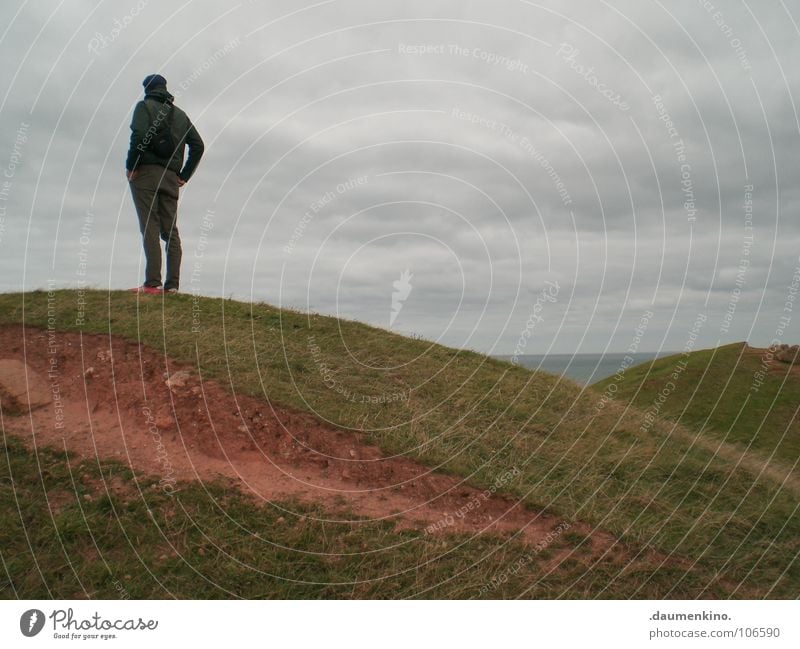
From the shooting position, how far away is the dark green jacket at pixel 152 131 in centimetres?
1154

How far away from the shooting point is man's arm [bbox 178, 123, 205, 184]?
1274 centimetres

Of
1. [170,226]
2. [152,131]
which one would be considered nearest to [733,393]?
[170,226]

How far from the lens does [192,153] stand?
1281cm

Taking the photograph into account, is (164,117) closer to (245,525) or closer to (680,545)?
(245,525)

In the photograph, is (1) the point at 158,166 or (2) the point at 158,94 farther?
(1) the point at 158,166

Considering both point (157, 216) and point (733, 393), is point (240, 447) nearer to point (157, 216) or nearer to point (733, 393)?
point (157, 216)

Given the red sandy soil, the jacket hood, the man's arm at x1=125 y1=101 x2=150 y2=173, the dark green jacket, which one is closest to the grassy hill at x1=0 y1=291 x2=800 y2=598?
the red sandy soil

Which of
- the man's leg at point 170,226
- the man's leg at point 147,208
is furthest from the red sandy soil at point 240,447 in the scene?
the man's leg at point 170,226

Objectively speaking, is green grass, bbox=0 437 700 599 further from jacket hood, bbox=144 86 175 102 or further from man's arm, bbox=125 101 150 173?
jacket hood, bbox=144 86 175 102

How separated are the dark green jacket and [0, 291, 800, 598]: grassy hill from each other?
9.21ft

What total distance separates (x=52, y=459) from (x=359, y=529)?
3969 millimetres

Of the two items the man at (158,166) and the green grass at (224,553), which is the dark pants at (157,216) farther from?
the green grass at (224,553)

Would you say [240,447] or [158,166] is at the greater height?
[158,166]

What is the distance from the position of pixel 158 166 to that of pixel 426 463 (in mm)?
8210
